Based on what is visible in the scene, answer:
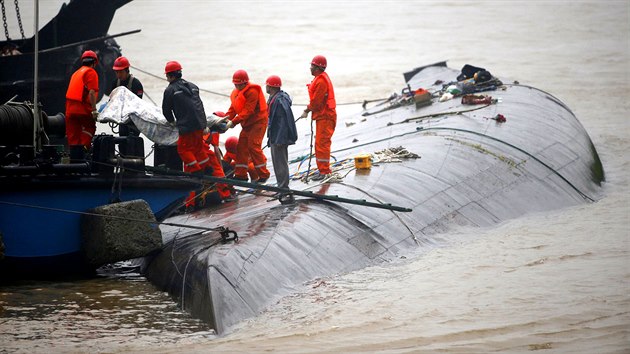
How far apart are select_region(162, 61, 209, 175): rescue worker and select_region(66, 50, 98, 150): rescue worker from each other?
110 cm

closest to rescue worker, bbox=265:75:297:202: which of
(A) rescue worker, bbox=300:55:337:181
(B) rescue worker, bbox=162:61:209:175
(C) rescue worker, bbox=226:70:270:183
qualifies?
(C) rescue worker, bbox=226:70:270:183

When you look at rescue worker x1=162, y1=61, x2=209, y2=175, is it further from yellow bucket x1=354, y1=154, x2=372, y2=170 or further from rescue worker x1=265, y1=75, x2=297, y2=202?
yellow bucket x1=354, y1=154, x2=372, y2=170

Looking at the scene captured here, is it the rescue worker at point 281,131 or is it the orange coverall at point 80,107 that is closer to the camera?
the orange coverall at point 80,107

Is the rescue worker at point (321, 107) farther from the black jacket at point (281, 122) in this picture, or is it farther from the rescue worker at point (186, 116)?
the rescue worker at point (186, 116)

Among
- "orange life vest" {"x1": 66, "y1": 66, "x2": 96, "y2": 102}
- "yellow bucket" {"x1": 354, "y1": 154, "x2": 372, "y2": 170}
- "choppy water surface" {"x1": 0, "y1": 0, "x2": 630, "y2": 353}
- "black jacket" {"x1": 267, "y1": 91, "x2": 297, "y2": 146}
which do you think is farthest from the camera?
"yellow bucket" {"x1": 354, "y1": 154, "x2": 372, "y2": 170}

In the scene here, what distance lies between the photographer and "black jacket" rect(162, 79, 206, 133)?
1470 centimetres

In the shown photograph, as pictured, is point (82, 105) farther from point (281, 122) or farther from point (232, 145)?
point (232, 145)

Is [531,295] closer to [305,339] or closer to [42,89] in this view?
[305,339]

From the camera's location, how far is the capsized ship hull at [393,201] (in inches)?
506

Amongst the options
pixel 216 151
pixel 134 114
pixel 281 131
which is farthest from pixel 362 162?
pixel 134 114

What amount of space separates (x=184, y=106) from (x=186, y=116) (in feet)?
0.48

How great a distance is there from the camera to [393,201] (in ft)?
53.0

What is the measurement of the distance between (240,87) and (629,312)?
7014mm

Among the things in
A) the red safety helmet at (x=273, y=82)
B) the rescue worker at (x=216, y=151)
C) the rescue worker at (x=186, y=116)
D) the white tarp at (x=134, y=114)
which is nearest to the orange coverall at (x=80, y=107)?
the white tarp at (x=134, y=114)
